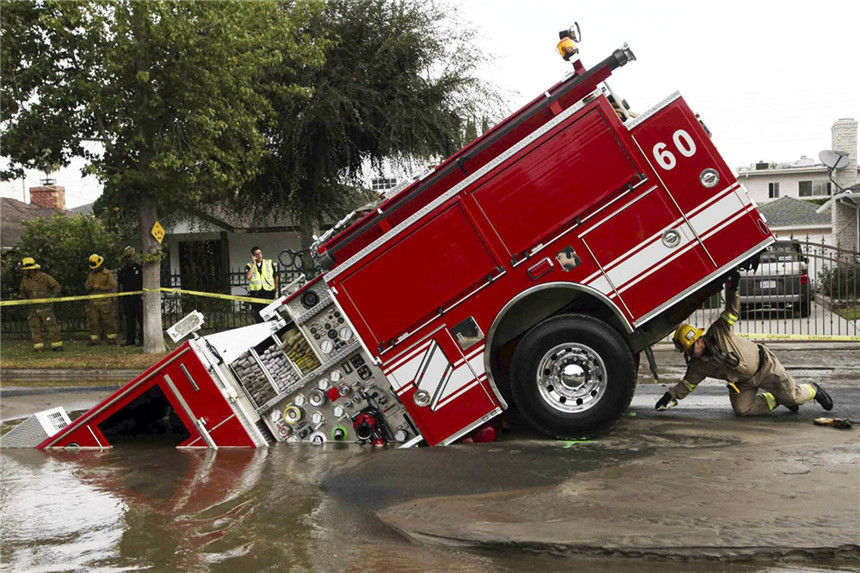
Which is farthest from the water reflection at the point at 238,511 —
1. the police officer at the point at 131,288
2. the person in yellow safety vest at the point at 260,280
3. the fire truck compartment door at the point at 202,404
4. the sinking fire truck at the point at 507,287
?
the police officer at the point at 131,288

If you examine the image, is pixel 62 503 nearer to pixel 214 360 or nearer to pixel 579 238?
pixel 214 360

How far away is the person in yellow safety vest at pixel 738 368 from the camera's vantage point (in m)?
7.82

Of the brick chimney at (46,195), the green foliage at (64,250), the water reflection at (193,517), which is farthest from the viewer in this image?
the brick chimney at (46,195)

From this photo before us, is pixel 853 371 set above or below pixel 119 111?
below

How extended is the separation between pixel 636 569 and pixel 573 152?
3.47 metres

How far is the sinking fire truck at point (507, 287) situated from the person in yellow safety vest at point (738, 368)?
1.29 ft

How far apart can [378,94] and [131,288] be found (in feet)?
29.3

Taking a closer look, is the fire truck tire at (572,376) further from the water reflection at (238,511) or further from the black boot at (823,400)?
the black boot at (823,400)

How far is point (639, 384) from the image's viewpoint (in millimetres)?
10898

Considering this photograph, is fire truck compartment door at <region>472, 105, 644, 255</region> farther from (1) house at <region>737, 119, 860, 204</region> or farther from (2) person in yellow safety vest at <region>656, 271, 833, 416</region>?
(1) house at <region>737, 119, 860, 204</region>

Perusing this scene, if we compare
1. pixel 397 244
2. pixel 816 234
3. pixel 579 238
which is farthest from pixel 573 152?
pixel 816 234

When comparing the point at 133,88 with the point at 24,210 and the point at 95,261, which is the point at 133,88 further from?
the point at 24,210

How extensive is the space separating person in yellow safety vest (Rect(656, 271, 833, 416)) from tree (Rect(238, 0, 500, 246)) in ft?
54.0

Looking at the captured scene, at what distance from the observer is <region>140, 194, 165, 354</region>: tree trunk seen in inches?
679
